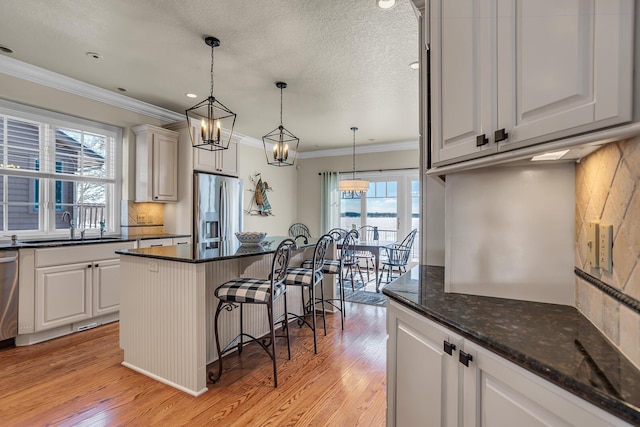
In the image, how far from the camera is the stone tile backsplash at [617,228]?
75 cm

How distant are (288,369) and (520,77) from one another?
2345 mm

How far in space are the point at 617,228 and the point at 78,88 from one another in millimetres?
4656

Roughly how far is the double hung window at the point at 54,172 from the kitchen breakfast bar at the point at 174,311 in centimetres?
183

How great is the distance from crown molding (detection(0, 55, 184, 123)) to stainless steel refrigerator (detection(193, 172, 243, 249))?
103 centimetres

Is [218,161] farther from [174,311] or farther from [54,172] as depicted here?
[174,311]

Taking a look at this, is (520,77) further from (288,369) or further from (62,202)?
(62,202)

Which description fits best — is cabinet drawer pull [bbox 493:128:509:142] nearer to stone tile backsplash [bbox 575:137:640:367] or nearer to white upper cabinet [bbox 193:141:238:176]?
stone tile backsplash [bbox 575:137:640:367]

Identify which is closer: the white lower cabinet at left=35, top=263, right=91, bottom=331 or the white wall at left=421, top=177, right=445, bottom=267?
the white wall at left=421, top=177, right=445, bottom=267

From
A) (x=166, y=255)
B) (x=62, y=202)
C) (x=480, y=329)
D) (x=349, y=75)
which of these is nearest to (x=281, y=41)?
(x=349, y=75)

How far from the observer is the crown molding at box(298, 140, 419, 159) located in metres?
6.32

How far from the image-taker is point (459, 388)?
3.22 feet

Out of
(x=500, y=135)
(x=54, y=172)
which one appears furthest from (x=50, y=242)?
(x=500, y=135)

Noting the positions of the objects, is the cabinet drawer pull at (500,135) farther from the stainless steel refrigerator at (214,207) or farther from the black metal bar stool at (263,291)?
the stainless steel refrigerator at (214,207)

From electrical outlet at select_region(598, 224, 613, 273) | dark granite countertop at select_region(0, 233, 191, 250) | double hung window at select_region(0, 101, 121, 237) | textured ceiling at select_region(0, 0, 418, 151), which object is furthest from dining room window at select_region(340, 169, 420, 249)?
electrical outlet at select_region(598, 224, 613, 273)
